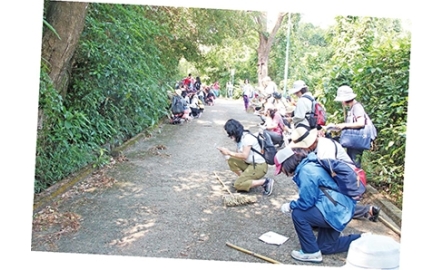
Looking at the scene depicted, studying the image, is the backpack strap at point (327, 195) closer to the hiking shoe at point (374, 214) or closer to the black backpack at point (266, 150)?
the hiking shoe at point (374, 214)

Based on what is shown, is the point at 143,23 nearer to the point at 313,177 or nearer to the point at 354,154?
the point at 354,154

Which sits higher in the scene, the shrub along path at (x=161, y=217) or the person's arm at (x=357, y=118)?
the person's arm at (x=357, y=118)

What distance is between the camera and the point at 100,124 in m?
4.91

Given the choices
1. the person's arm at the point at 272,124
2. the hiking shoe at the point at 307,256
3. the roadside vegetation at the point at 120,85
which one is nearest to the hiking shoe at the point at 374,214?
the roadside vegetation at the point at 120,85

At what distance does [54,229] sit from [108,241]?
1.57 feet

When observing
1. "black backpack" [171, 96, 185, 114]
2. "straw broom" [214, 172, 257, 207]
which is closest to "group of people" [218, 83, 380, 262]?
→ "straw broom" [214, 172, 257, 207]

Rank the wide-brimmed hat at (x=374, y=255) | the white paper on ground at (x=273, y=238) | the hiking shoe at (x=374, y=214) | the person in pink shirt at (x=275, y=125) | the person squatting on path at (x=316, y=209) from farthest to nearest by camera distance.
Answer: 1. the person in pink shirt at (x=275, y=125)
2. the hiking shoe at (x=374, y=214)
3. the white paper on ground at (x=273, y=238)
4. the person squatting on path at (x=316, y=209)
5. the wide-brimmed hat at (x=374, y=255)

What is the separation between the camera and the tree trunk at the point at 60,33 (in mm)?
3713

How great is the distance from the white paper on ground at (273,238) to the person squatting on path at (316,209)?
227 mm

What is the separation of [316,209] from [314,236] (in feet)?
0.65

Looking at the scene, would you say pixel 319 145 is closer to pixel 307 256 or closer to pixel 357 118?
pixel 307 256

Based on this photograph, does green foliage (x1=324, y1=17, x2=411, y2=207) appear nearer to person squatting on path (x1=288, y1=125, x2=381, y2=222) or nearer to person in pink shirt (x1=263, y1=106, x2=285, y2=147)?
person in pink shirt (x1=263, y1=106, x2=285, y2=147)

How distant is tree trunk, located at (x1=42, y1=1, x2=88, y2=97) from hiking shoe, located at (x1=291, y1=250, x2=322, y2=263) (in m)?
2.63

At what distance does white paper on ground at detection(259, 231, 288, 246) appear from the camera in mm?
3061
